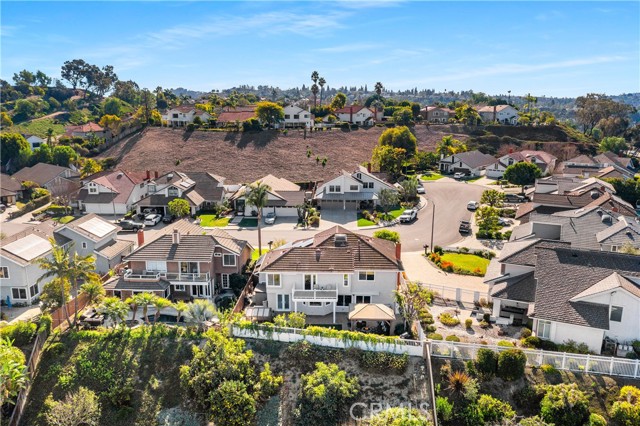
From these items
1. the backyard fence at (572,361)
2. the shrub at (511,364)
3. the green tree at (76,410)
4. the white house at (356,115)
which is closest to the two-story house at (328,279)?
the backyard fence at (572,361)

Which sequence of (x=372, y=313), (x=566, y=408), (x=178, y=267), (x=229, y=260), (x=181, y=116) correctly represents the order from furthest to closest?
(x=181, y=116)
(x=229, y=260)
(x=178, y=267)
(x=372, y=313)
(x=566, y=408)

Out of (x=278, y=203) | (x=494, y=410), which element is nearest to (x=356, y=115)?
(x=278, y=203)

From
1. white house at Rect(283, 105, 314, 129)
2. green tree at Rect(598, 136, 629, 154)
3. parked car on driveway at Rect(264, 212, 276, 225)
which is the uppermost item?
white house at Rect(283, 105, 314, 129)

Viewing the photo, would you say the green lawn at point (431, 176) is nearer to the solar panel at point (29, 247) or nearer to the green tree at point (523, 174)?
the green tree at point (523, 174)

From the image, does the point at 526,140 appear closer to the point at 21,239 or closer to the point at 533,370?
the point at 533,370

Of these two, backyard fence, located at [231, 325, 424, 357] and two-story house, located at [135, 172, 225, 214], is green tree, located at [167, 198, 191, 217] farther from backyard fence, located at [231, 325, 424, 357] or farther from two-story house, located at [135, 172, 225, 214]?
backyard fence, located at [231, 325, 424, 357]

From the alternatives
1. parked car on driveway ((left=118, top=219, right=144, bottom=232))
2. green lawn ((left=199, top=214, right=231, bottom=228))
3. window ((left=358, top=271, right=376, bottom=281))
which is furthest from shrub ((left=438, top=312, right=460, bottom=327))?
parked car on driveway ((left=118, top=219, right=144, bottom=232))

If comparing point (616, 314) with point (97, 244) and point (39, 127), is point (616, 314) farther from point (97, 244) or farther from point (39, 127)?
point (39, 127)
